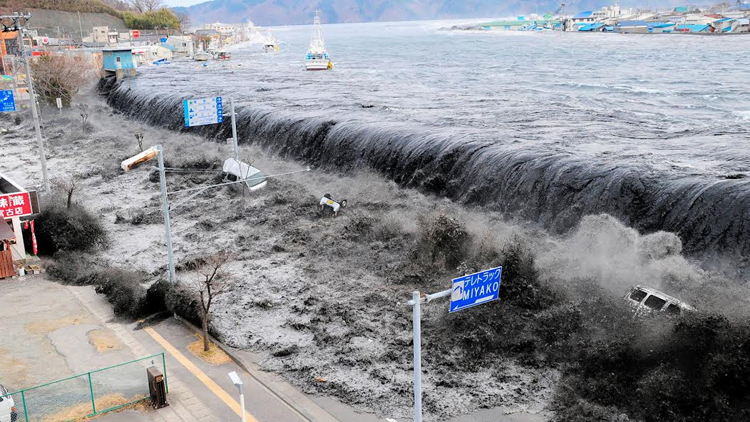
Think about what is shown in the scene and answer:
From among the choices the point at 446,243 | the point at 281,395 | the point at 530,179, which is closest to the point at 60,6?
the point at 530,179

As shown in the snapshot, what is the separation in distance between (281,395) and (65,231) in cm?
1826

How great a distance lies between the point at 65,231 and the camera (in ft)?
107

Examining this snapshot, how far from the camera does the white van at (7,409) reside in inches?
643

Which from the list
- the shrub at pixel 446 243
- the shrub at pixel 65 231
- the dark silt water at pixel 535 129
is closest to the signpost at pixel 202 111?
the shrub at pixel 65 231

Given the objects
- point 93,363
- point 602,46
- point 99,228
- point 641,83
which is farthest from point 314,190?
point 602,46

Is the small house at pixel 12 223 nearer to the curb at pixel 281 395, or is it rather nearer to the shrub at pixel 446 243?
the curb at pixel 281 395

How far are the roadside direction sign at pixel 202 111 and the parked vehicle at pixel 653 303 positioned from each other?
25808 millimetres

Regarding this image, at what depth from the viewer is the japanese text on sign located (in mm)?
29172

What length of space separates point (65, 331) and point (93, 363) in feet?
10.4

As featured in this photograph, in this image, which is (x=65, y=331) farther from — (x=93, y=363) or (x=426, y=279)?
(x=426, y=279)

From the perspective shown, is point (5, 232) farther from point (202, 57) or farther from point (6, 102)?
point (202, 57)

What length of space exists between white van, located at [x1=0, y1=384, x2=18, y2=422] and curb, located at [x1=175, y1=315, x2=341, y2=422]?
6.59 m

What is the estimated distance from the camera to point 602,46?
424 feet

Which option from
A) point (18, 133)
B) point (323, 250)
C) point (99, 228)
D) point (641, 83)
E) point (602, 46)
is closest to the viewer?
point (323, 250)
